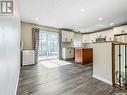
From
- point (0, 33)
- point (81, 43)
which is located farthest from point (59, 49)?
point (0, 33)

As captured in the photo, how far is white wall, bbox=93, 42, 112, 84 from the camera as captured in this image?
2.96m

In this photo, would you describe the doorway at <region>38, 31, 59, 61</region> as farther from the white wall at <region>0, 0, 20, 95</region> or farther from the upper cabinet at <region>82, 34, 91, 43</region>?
the white wall at <region>0, 0, 20, 95</region>

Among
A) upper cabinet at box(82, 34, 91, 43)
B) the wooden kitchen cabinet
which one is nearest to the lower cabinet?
the wooden kitchen cabinet

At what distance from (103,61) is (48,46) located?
203 inches

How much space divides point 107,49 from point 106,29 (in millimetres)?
5519

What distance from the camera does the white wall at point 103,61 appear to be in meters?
2.96

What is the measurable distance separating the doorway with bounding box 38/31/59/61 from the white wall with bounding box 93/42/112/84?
4.66 meters

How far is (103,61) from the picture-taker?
318 cm

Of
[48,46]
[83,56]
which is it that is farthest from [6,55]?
[48,46]

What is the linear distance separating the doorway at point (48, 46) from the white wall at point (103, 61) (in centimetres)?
466

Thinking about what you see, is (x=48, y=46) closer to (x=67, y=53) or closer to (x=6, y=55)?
(x=67, y=53)

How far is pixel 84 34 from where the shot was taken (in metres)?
10.2

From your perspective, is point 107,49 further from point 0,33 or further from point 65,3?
point 0,33

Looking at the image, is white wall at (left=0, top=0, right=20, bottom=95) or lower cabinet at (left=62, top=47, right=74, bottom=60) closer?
white wall at (left=0, top=0, right=20, bottom=95)
